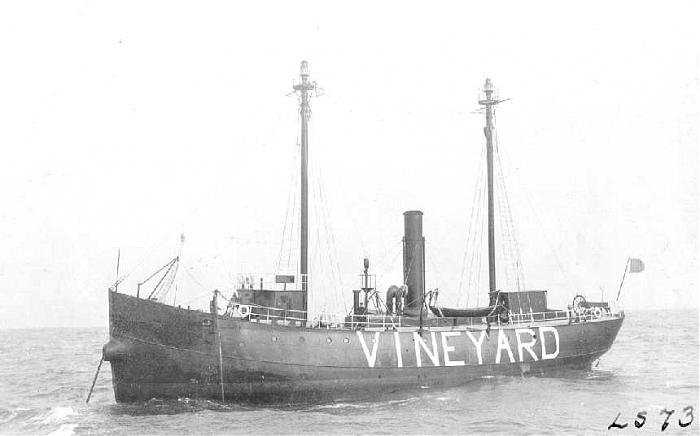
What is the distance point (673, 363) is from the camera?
1172 inches

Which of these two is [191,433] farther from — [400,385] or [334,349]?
[400,385]

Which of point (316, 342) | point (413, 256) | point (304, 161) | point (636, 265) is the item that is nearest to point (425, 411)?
point (316, 342)

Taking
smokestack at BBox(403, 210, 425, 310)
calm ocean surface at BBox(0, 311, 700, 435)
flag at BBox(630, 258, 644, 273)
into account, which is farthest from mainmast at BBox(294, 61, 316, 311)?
flag at BBox(630, 258, 644, 273)

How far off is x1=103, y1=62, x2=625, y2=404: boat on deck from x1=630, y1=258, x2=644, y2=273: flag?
309 centimetres

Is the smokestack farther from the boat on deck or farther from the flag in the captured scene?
the flag

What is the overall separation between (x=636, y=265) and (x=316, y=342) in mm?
14675

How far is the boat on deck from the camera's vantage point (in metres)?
17.5

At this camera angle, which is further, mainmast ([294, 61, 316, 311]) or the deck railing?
mainmast ([294, 61, 316, 311])

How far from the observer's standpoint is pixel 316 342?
1855 cm

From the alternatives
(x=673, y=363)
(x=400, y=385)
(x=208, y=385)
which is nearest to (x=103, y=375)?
(x=208, y=385)

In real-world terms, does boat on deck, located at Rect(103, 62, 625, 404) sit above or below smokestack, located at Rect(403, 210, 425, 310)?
below

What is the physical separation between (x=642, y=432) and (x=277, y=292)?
431 inches

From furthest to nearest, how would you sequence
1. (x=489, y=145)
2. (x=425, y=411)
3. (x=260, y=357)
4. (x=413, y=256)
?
(x=489, y=145)
(x=413, y=256)
(x=260, y=357)
(x=425, y=411)

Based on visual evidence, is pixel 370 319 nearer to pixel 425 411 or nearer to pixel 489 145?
pixel 425 411
